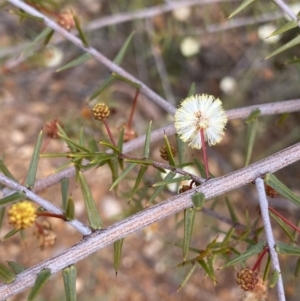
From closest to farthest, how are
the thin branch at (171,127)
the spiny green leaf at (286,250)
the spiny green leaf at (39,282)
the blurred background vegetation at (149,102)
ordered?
the spiny green leaf at (39,282) < the spiny green leaf at (286,250) < the thin branch at (171,127) < the blurred background vegetation at (149,102)

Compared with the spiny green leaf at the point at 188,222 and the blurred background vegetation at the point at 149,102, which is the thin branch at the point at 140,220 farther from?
the blurred background vegetation at the point at 149,102

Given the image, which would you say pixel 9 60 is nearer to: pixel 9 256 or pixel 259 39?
pixel 9 256

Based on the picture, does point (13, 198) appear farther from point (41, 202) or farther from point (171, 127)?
point (171, 127)

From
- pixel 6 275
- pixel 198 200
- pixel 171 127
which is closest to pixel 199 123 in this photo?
pixel 198 200

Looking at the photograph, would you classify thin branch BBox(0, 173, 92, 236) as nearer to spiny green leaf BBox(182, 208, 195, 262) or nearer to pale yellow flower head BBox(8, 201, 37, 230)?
pale yellow flower head BBox(8, 201, 37, 230)

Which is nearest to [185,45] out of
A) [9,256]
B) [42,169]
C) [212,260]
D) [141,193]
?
[42,169]

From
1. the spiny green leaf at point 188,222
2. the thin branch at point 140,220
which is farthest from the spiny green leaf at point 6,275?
the spiny green leaf at point 188,222
